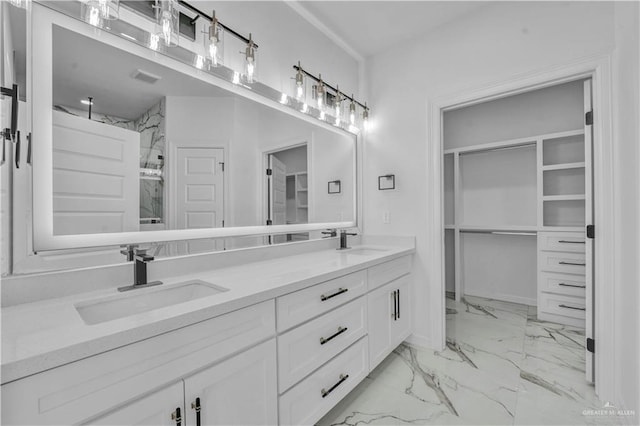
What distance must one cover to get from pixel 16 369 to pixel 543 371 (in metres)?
2.76

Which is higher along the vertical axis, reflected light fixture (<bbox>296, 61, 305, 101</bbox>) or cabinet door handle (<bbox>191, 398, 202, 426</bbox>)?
reflected light fixture (<bbox>296, 61, 305, 101</bbox>)

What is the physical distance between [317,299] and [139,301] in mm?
756

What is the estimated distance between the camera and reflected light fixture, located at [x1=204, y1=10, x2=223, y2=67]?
1.50 meters

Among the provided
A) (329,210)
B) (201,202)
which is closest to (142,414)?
(201,202)

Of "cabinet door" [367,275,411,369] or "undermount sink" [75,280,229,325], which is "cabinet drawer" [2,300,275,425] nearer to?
"undermount sink" [75,280,229,325]

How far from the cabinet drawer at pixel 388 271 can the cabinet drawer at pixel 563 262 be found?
64.1 inches

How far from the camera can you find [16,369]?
0.63 m

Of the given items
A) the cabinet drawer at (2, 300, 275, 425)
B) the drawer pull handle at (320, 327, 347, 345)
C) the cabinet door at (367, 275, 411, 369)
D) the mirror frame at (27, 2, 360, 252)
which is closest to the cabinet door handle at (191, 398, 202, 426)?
the cabinet drawer at (2, 300, 275, 425)

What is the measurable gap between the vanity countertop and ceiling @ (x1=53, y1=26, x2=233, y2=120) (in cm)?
78

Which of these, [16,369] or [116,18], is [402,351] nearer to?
[16,369]

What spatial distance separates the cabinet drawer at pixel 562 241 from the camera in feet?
9.20

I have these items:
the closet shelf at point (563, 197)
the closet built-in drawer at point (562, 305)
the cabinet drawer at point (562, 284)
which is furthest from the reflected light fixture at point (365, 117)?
the closet built-in drawer at point (562, 305)

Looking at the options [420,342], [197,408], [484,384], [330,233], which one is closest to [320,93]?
[330,233]

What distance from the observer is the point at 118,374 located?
2.53 ft
